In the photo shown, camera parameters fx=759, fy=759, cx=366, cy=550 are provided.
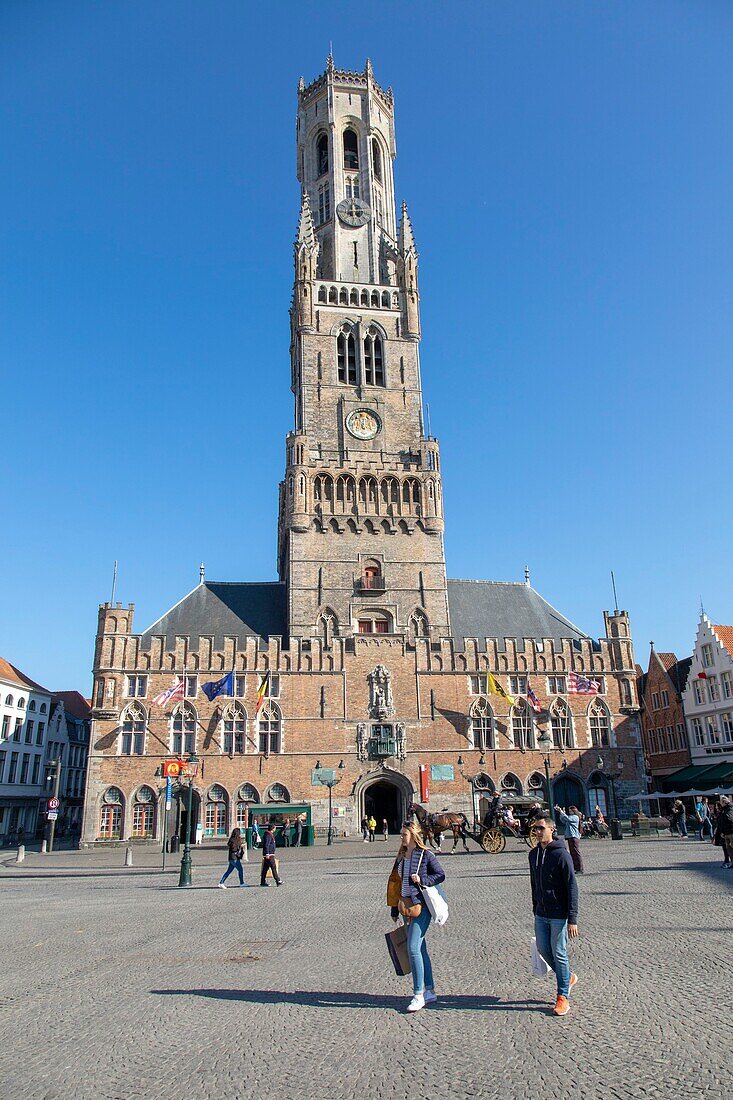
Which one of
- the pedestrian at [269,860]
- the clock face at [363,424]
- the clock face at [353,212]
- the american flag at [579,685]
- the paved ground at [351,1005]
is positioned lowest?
the paved ground at [351,1005]

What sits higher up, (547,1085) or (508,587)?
(508,587)

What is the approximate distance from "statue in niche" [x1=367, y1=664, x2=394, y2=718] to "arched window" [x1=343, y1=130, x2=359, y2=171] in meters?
39.7

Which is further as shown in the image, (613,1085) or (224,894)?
(224,894)

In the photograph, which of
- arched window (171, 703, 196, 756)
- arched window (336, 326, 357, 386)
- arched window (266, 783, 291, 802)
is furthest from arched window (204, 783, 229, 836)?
arched window (336, 326, 357, 386)

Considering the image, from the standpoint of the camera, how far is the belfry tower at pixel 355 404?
4612 cm

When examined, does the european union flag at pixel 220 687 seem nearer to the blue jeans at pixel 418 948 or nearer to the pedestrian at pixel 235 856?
the pedestrian at pixel 235 856

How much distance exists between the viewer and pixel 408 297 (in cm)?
5469

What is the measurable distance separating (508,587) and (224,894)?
35.9 meters

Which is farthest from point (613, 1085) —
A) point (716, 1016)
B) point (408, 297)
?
point (408, 297)

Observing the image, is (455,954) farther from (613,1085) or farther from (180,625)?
(180,625)

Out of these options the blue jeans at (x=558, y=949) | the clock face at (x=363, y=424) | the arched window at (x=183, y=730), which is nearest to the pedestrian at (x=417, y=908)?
the blue jeans at (x=558, y=949)

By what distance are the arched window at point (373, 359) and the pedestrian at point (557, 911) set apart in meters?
46.7

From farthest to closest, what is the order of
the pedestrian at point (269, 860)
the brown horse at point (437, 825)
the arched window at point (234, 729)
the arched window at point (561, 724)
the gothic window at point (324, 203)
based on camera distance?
the gothic window at point (324, 203)
the arched window at point (561, 724)
the arched window at point (234, 729)
the brown horse at point (437, 825)
the pedestrian at point (269, 860)

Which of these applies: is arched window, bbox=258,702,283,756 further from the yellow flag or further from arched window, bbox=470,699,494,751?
the yellow flag
